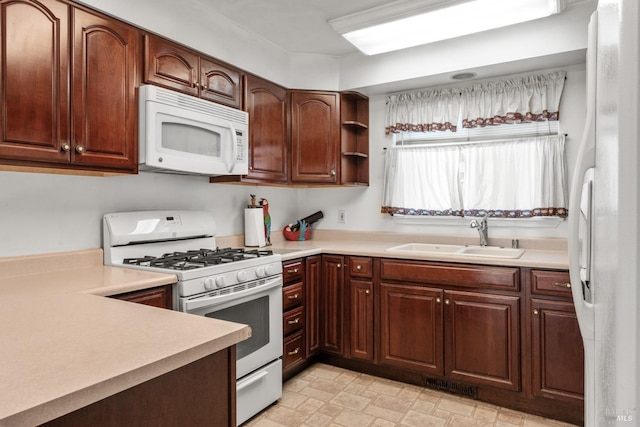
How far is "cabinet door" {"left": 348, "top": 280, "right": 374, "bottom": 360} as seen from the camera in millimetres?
2785

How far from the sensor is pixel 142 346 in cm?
86

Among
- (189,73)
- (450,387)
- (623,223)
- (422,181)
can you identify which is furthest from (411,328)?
(623,223)

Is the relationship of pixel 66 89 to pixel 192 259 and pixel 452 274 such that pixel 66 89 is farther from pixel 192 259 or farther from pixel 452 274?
pixel 452 274

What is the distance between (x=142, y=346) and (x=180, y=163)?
5.04 feet

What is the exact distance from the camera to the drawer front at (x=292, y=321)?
2.63m

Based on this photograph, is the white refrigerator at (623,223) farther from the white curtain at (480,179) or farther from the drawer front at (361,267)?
the white curtain at (480,179)

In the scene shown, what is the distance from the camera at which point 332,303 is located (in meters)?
2.93

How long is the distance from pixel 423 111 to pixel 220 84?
62.7 inches

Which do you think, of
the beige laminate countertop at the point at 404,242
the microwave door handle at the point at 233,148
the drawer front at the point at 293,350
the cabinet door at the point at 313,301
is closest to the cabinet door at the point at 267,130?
the microwave door handle at the point at 233,148

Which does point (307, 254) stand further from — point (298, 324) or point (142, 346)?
point (142, 346)

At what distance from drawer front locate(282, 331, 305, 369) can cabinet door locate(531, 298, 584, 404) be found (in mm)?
1431

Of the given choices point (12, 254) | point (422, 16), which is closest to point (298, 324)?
point (12, 254)

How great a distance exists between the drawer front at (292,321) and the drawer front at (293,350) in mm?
42

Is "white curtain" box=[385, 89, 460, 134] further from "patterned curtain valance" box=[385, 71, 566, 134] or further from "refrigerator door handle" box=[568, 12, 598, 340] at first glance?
"refrigerator door handle" box=[568, 12, 598, 340]
